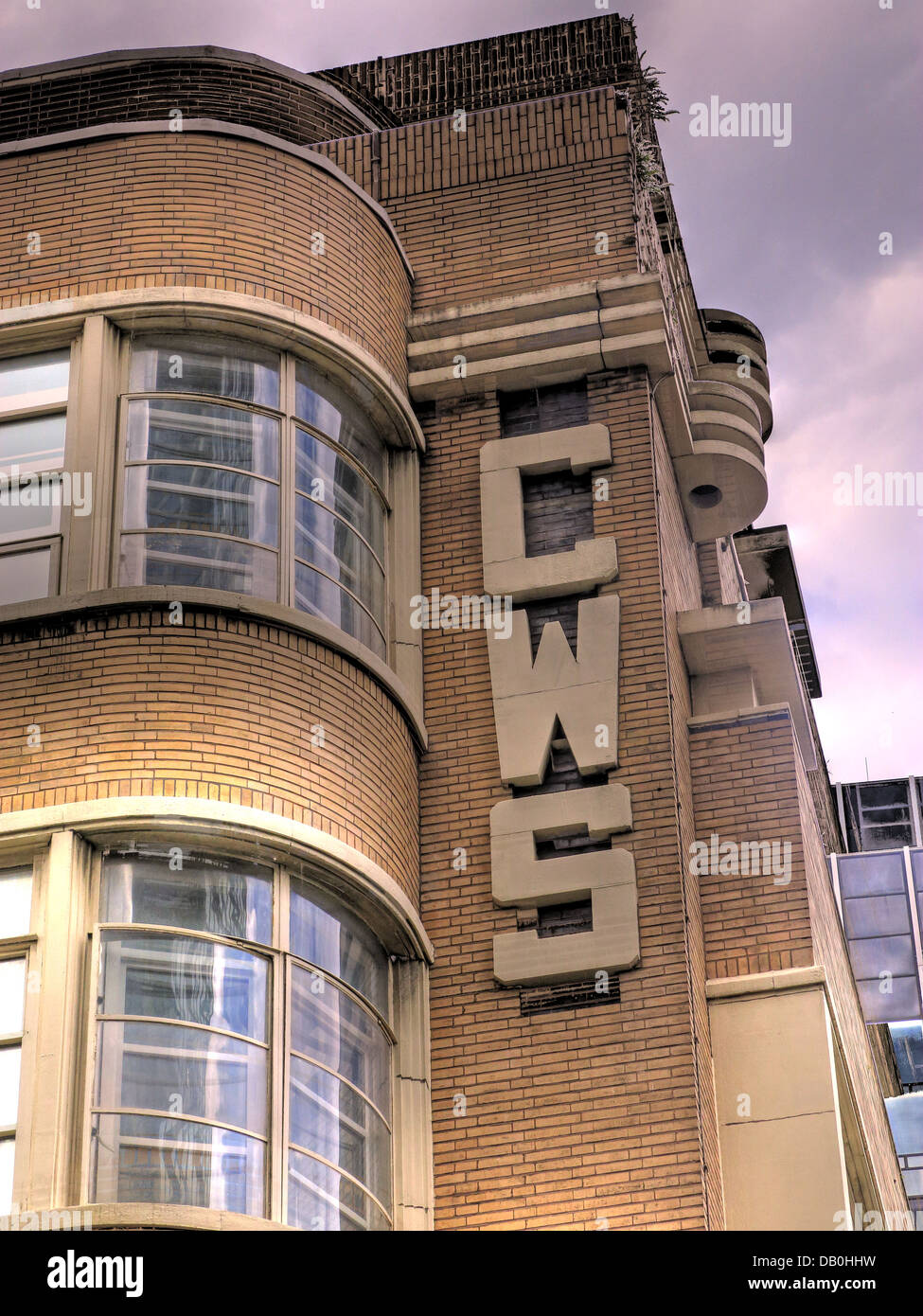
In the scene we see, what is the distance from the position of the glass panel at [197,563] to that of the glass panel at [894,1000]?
96.8 ft

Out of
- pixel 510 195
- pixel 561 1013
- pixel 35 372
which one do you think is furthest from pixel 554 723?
pixel 510 195

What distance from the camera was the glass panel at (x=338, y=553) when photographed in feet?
46.9

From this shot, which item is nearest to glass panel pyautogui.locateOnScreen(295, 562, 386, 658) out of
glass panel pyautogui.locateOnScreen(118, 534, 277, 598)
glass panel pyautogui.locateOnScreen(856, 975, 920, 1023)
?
glass panel pyautogui.locateOnScreen(118, 534, 277, 598)

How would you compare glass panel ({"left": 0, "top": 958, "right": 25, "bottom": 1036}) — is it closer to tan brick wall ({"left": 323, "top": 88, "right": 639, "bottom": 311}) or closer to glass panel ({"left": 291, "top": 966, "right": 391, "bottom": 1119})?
glass panel ({"left": 291, "top": 966, "right": 391, "bottom": 1119})

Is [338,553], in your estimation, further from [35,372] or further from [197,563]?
[35,372]

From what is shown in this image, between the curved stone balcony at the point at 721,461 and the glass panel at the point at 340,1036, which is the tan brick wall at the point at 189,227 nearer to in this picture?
the curved stone balcony at the point at 721,461

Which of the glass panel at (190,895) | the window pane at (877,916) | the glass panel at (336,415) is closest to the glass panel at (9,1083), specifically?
the glass panel at (190,895)

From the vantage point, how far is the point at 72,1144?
11273 millimetres

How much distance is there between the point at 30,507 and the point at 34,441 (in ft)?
1.83

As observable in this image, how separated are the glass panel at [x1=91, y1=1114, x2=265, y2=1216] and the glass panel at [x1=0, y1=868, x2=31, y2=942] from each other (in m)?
1.30

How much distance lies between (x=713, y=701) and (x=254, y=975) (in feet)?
17.2

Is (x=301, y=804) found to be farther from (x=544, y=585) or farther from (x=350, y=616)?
(x=544, y=585)

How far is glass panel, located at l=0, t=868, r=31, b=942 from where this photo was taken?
477 inches
